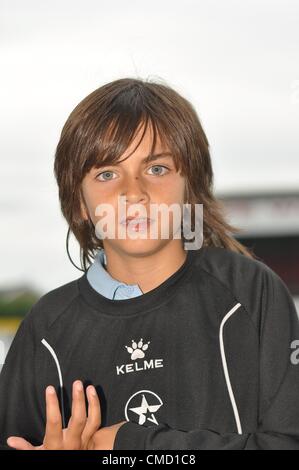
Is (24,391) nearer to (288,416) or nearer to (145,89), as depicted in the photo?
(288,416)

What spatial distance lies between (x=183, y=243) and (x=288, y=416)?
40 centimetres

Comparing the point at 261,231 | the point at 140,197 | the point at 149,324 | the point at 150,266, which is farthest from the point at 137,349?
the point at 261,231

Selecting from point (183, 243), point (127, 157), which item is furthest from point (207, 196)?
point (127, 157)

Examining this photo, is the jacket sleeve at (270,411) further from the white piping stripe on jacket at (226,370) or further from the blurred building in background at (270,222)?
the blurred building in background at (270,222)

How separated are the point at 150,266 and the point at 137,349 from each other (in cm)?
16

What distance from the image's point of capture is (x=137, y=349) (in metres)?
1.43

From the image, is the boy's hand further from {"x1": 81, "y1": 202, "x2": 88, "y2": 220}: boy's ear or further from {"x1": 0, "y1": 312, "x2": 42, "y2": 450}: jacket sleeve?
{"x1": 81, "y1": 202, "x2": 88, "y2": 220}: boy's ear

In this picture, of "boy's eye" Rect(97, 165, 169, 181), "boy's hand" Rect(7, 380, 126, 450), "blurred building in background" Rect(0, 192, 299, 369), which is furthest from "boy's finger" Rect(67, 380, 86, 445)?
"blurred building in background" Rect(0, 192, 299, 369)

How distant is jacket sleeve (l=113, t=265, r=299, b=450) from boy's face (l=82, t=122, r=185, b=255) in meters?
0.23

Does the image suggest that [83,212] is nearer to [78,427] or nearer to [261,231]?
[78,427]

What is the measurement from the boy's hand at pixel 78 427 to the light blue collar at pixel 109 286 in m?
0.23

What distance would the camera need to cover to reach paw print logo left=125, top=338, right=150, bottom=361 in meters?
1.42

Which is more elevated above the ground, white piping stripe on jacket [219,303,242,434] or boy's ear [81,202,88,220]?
boy's ear [81,202,88,220]

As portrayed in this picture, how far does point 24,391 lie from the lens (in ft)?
4.93
